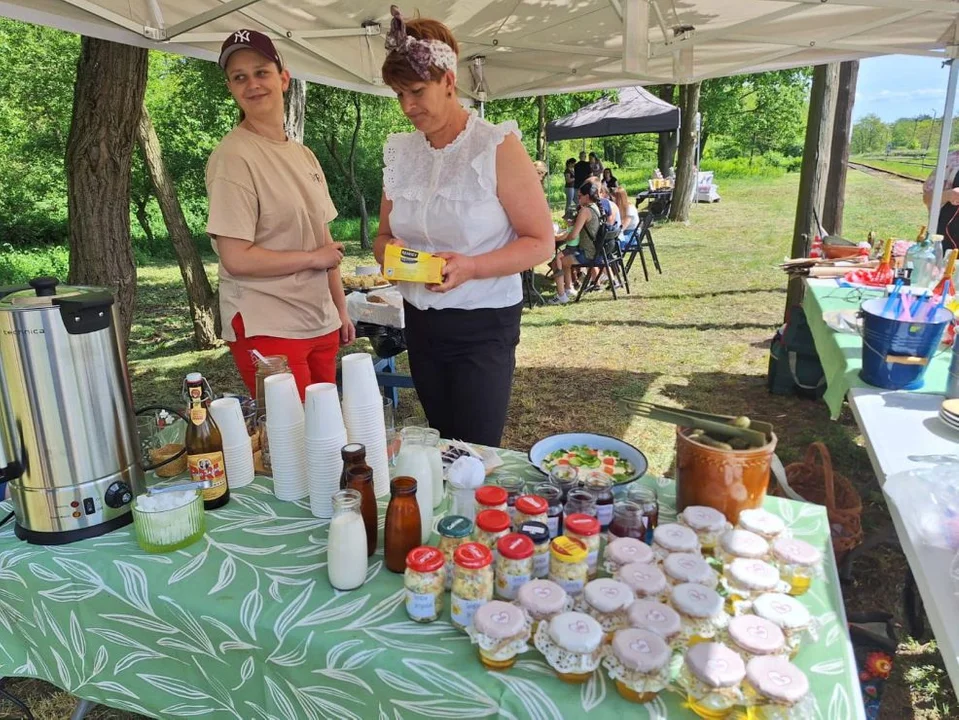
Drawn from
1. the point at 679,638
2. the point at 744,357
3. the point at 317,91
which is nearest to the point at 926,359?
the point at 679,638

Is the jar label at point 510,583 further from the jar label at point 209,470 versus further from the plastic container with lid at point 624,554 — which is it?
the jar label at point 209,470

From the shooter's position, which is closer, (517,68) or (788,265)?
(788,265)

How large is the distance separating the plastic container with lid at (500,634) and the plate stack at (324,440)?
0.48 metres

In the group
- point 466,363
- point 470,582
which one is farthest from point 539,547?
point 466,363

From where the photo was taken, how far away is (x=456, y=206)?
1.73 meters

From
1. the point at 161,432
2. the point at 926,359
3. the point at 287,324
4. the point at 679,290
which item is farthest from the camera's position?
the point at 679,290

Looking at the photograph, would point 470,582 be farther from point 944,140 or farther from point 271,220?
point 944,140

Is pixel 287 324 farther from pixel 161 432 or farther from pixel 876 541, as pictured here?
pixel 876 541

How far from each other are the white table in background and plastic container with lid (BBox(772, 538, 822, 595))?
0.63ft

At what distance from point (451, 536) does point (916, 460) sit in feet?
3.88

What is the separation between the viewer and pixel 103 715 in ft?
6.12

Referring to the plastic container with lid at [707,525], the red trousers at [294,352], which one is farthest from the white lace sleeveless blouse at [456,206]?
the plastic container with lid at [707,525]

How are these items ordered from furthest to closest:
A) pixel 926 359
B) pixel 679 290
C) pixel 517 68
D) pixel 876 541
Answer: pixel 679 290, pixel 517 68, pixel 876 541, pixel 926 359

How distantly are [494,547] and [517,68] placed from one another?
438 centimetres
